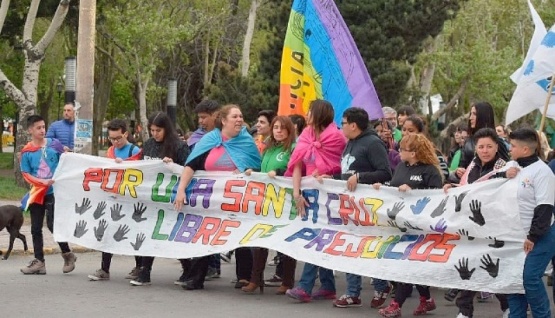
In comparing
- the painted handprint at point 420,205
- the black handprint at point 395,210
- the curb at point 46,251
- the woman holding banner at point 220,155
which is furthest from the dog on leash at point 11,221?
the painted handprint at point 420,205

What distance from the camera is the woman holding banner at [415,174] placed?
371 inches

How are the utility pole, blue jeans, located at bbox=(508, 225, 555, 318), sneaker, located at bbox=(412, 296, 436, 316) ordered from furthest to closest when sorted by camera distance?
the utility pole < sneaker, located at bbox=(412, 296, 436, 316) < blue jeans, located at bbox=(508, 225, 555, 318)

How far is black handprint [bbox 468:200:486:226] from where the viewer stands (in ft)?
29.2

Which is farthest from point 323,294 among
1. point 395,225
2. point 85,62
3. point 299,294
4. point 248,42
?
point 248,42

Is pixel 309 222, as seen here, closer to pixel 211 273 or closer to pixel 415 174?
pixel 415 174

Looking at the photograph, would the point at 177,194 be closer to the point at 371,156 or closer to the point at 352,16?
the point at 371,156

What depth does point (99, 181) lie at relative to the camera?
11680mm

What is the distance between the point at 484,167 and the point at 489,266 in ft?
3.26

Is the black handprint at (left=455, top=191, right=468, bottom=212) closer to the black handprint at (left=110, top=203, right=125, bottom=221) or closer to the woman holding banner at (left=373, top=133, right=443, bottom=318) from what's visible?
the woman holding banner at (left=373, top=133, right=443, bottom=318)

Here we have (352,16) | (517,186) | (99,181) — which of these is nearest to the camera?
(517,186)

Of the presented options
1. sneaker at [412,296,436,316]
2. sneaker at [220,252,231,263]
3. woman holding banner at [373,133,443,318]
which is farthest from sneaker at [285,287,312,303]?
sneaker at [220,252,231,263]

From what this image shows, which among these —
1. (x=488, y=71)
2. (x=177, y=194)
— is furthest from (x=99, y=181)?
(x=488, y=71)

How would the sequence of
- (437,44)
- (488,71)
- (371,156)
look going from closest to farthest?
(371,156)
(488,71)
(437,44)

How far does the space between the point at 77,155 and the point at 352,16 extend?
18772mm
